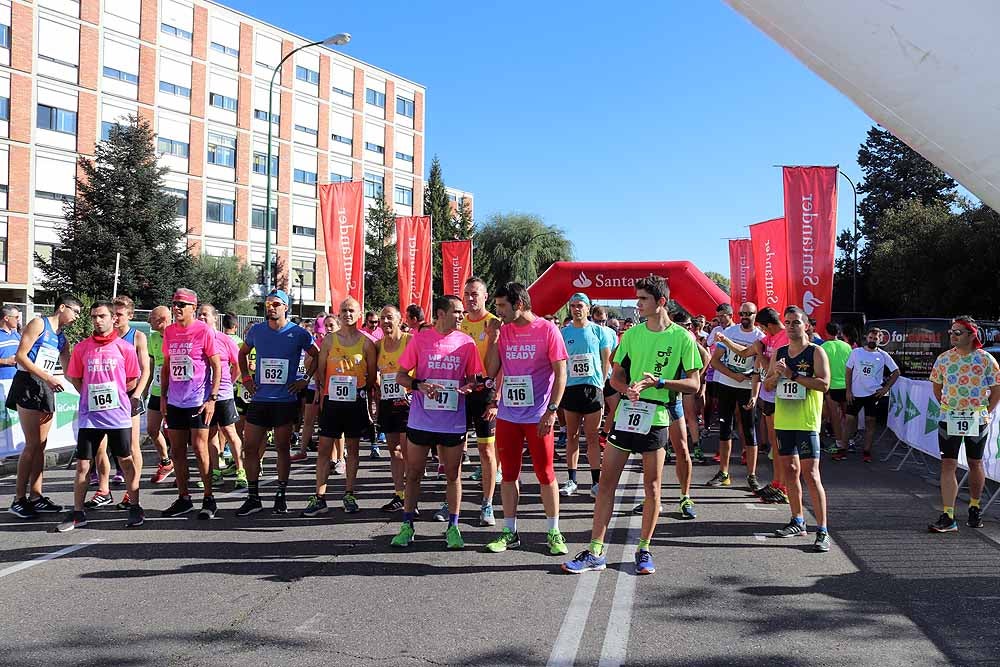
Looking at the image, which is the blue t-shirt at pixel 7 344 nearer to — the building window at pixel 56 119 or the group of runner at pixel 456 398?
the group of runner at pixel 456 398

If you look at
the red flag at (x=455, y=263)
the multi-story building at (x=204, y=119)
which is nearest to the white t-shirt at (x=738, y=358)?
the red flag at (x=455, y=263)

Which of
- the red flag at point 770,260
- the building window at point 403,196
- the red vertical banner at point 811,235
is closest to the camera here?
the red vertical banner at point 811,235

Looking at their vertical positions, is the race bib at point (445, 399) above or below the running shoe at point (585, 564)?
above

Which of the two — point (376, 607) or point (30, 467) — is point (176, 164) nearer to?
point (30, 467)

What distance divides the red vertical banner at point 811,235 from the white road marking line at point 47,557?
34.5 ft

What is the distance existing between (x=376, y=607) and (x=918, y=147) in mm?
4128

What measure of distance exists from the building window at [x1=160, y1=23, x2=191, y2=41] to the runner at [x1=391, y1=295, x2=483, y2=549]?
4728 centimetres

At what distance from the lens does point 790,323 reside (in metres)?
6.66

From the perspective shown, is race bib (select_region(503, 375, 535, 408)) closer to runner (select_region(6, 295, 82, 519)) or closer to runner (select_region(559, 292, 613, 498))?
runner (select_region(559, 292, 613, 498))

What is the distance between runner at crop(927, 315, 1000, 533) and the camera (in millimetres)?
6957

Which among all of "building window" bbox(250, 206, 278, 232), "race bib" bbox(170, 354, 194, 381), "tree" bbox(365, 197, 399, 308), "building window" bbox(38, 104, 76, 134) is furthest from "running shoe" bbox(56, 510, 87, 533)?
"building window" bbox(250, 206, 278, 232)

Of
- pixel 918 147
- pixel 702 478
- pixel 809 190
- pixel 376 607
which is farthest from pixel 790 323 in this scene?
pixel 809 190

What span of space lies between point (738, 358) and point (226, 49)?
4883 cm

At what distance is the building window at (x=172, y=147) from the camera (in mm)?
46428
